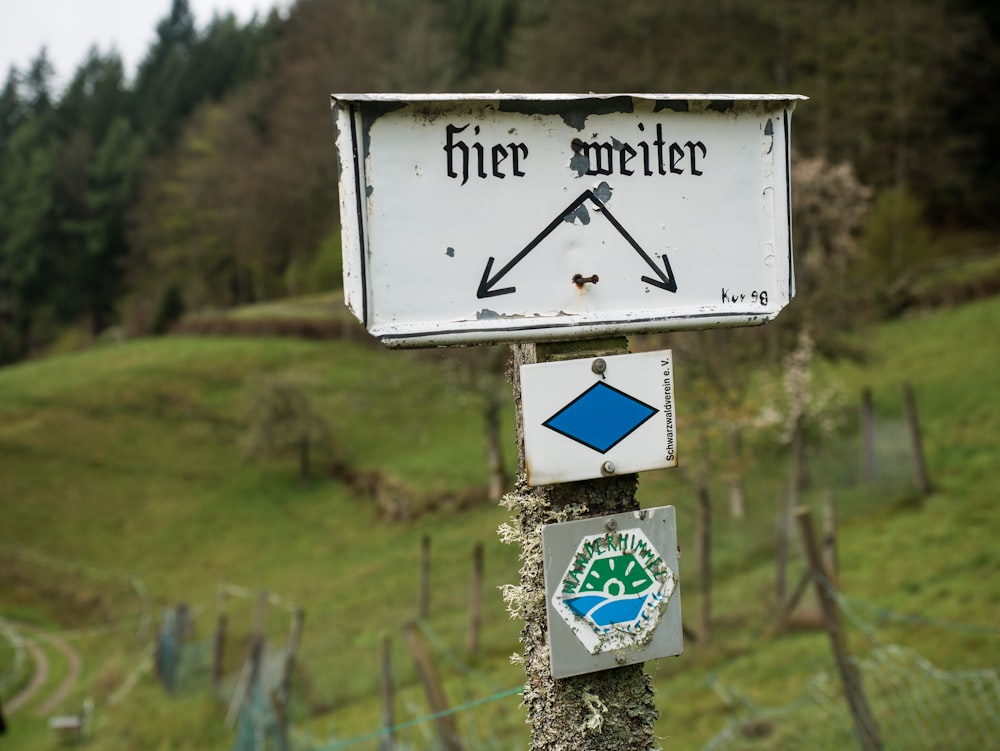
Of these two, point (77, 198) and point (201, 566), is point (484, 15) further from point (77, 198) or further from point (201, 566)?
point (201, 566)

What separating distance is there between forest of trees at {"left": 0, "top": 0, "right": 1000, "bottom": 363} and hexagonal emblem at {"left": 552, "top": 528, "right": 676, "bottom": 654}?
54.5ft

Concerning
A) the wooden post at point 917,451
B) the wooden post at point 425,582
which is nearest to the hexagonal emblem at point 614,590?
the wooden post at point 425,582

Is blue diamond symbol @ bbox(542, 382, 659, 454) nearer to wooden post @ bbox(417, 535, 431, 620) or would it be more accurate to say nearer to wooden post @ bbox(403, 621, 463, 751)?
wooden post @ bbox(403, 621, 463, 751)

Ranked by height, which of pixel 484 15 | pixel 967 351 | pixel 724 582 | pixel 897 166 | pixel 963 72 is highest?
pixel 484 15

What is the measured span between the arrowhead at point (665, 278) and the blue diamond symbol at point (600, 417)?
24cm

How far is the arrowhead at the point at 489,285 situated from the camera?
5.99 ft

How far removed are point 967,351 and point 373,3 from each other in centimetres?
4308

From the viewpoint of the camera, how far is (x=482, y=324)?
5.96 ft

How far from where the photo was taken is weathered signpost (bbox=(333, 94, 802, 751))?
1.78 meters

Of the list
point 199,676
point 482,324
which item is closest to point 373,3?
point 199,676

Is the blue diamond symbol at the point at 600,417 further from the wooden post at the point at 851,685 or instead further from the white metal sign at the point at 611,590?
the wooden post at the point at 851,685

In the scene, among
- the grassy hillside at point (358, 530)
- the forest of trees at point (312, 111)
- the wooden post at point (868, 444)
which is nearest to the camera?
the grassy hillside at point (358, 530)

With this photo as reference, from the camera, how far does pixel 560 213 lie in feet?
6.15

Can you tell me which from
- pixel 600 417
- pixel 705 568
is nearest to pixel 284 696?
pixel 705 568
